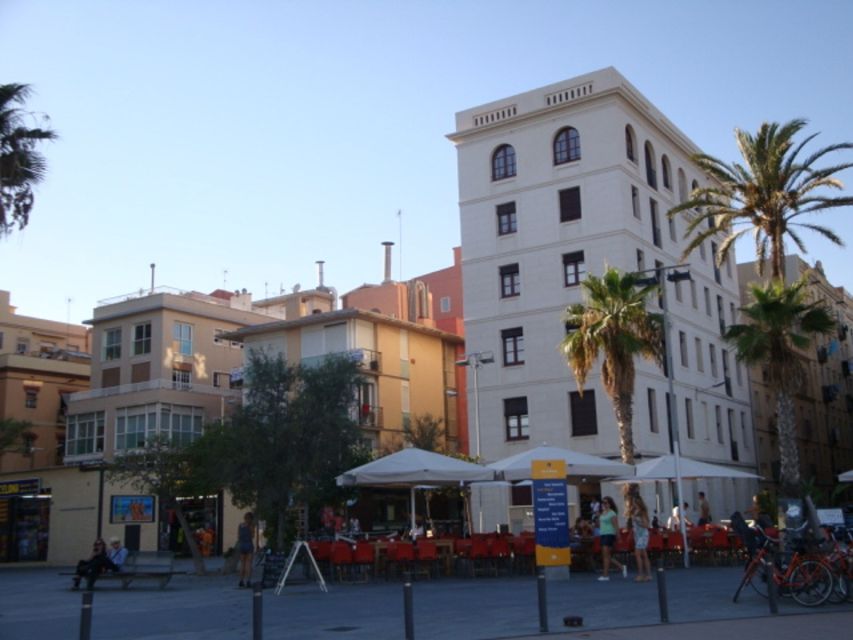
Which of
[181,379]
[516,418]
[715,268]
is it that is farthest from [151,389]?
[715,268]

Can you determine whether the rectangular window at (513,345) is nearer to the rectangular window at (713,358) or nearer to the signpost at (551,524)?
the rectangular window at (713,358)

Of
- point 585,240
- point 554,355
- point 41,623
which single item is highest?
point 585,240

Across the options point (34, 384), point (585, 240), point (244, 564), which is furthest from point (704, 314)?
point (34, 384)

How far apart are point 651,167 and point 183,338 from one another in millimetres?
25034

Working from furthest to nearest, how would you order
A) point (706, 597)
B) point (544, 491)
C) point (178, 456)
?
point (178, 456)
point (544, 491)
point (706, 597)

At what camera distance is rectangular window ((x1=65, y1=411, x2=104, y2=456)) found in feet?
163

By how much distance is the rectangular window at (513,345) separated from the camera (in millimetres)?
41719

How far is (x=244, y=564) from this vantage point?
22.1m

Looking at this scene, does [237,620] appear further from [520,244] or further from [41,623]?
[520,244]

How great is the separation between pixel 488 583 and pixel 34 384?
A: 3964cm

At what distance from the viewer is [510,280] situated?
1674 inches

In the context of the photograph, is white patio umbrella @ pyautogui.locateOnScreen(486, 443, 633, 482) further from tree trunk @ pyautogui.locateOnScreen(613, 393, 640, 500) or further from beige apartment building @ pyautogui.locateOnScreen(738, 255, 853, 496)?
beige apartment building @ pyautogui.locateOnScreen(738, 255, 853, 496)

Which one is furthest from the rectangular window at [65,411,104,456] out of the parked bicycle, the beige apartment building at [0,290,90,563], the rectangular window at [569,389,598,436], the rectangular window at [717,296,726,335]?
the parked bicycle

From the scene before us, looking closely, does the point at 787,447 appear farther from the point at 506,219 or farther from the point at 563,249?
the point at 506,219
